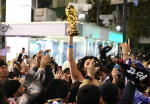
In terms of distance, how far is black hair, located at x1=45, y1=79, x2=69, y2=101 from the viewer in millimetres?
3463

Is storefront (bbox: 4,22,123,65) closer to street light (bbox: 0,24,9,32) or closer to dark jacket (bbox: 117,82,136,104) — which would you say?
street light (bbox: 0,24,9,32)

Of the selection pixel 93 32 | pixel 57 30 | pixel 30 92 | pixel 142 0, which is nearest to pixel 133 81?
pixel 30 92

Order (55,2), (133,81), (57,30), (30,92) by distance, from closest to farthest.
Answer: (133,81), (30,92), (57,30), (55,2)

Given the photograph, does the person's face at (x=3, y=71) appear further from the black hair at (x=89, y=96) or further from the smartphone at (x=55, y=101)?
the black hair at (x=89, y=96)

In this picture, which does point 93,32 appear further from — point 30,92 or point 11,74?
point 30,92

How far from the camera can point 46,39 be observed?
1523 centimetres

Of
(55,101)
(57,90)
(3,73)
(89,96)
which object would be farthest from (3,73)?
(89,96)

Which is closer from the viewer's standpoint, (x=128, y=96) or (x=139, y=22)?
(x=128, y=96)

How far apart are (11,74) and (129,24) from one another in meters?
36.5

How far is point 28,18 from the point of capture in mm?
15406

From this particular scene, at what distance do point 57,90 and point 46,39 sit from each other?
1182 cm

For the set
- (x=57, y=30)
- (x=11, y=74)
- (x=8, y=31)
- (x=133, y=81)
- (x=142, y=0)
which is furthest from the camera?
(x=142, y=0)

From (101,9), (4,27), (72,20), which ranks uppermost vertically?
(101,9)

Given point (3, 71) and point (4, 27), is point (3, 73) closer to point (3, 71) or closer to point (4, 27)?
point (3, 71)
